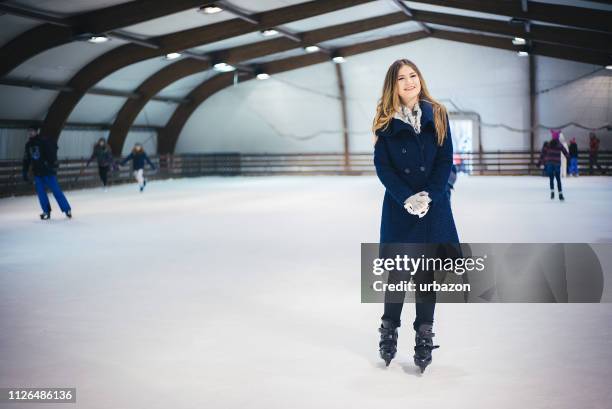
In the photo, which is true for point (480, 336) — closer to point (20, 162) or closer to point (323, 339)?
point (323, 339)

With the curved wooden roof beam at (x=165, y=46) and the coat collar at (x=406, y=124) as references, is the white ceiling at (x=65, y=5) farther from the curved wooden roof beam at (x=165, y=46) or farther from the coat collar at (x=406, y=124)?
the coat collar at (x=406, y=124)

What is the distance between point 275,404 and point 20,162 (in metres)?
20.8

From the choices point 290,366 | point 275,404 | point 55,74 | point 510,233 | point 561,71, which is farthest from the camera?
point 561,71

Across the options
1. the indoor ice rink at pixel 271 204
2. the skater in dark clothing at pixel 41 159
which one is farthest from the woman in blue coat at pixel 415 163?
the skater in dark clothing at pixel 41 159

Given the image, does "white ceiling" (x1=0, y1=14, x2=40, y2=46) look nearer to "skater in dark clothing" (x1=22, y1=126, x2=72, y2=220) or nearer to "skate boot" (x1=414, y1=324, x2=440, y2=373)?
"skater in dark clothing" (x1=22, y1=126, x2=72, y2=220)

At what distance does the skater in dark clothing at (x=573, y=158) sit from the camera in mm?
26172

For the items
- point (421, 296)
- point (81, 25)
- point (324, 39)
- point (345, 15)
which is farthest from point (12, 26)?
point (421, 296)

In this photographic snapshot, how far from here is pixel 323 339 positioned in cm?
500

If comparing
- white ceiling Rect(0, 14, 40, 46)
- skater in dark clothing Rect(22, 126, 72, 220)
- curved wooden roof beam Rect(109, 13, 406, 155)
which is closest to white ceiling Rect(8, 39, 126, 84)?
white ceiling Rect(0, 14, 40, 46)

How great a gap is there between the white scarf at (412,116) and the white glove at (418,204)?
40 centimetres

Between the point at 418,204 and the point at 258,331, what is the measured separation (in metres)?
1.85

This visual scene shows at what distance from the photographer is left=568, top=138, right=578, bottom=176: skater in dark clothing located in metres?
26.2

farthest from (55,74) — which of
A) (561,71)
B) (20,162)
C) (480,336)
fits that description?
(480,336)

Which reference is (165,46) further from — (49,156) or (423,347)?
(423,347)
